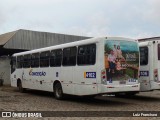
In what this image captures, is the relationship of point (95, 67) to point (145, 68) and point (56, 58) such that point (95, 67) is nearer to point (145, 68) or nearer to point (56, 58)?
point (145, 68)

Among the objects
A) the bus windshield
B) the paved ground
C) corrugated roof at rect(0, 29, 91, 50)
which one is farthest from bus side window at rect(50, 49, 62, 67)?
corrugated roof at rect(0, 29, 91, 50)

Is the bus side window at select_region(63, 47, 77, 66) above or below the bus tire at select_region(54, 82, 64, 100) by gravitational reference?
above

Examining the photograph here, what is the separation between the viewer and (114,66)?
15.1m

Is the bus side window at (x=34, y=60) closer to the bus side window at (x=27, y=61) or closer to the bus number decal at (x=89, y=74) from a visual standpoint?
the bus side window at (x=27, y=61)

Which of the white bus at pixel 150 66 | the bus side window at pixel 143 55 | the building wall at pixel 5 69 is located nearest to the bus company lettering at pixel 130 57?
the white bus at pixel 150 66

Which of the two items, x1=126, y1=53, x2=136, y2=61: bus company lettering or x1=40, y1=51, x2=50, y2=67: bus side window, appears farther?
x1=40, y1=51, x2=50, y2=67: bus side window

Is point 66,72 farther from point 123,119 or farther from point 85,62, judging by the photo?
point 123,119

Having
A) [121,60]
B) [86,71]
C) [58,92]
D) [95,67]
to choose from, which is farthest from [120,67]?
[58,92]

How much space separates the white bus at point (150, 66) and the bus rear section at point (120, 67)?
1406 millimetres

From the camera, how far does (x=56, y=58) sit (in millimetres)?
18703

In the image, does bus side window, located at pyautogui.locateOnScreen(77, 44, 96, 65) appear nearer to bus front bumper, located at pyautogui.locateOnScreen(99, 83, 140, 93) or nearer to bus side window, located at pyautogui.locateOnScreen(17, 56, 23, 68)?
bus front bumper, located at pyautogui.locateOnScreen(99, 83, 140, 93)

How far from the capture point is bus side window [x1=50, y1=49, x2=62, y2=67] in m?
18.3

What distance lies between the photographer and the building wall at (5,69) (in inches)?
1330

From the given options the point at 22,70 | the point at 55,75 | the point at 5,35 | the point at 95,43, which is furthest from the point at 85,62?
the point at 5,35
